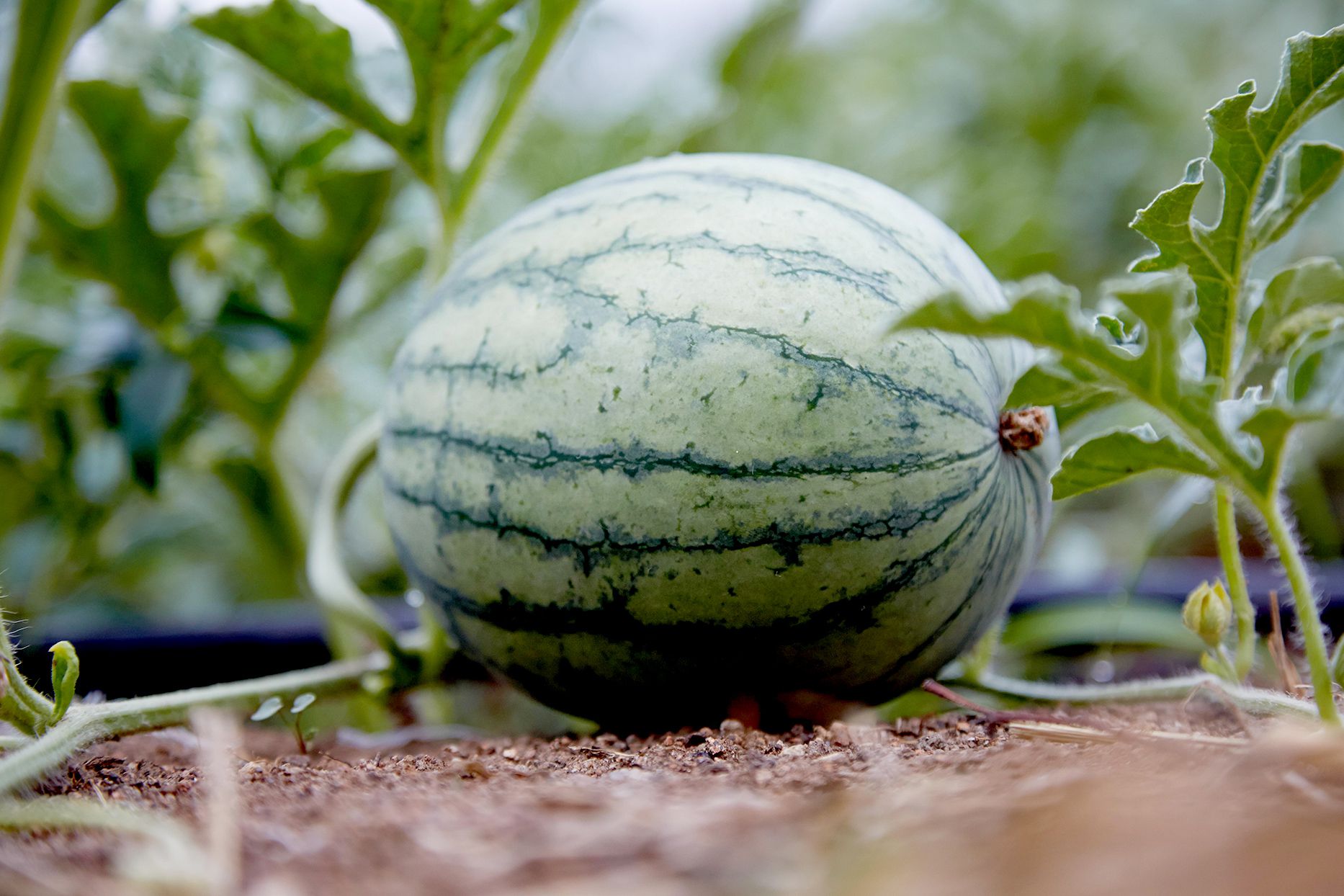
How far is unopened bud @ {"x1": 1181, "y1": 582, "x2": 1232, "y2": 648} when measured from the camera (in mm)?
804

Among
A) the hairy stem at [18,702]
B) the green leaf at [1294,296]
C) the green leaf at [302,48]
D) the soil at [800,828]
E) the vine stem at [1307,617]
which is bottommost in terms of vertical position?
the hairy stem at [18,702]

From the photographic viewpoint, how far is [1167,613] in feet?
4.73

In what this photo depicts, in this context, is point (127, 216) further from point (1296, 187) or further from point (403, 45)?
point (1296, 187)

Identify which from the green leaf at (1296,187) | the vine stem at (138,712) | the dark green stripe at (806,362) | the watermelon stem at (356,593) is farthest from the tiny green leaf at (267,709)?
the green leaf at (1296,187)

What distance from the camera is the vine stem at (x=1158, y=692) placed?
2.30ft

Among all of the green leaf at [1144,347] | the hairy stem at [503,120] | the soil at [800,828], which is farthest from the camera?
the hairy stem at [503,120]

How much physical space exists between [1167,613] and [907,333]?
93cm

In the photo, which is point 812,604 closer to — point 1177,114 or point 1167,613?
point 1167,613

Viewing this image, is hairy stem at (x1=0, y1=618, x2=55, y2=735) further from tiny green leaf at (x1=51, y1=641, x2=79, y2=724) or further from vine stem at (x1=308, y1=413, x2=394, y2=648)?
vine stem at (x1=308, y1=413, x2=394, y2=648)

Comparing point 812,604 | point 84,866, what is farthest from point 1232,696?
point 84,866

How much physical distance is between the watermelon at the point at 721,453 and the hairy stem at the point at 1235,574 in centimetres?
14

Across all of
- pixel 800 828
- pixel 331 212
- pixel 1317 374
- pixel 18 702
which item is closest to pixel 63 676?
pixel 18 702

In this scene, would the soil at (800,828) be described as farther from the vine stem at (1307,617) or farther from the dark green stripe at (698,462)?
the dark green stripe at (698,462)

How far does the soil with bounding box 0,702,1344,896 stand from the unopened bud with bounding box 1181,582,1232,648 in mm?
160
